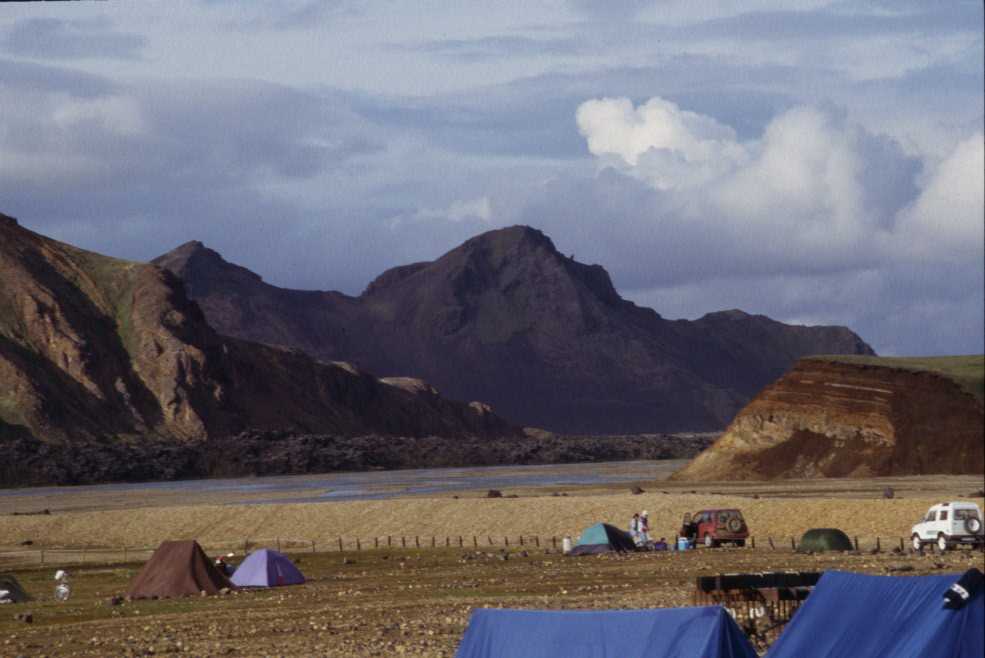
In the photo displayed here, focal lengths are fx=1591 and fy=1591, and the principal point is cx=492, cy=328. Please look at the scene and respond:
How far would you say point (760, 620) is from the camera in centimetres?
2639

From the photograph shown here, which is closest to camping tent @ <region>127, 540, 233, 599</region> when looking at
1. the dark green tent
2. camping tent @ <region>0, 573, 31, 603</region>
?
camping tent @ <region>0, 573, 31, 603</region>

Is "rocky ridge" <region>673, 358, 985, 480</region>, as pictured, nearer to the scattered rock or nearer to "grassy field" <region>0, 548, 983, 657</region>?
"grassy field" <region>0, 548, 983, 657</region>

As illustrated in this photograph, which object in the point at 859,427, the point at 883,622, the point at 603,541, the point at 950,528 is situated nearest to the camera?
the point at 883,622

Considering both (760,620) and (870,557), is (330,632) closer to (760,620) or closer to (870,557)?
(760,620)

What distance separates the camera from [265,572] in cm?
4441

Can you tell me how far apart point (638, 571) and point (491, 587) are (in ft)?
17.8

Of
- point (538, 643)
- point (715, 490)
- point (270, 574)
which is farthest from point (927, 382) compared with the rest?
point (538, 643)

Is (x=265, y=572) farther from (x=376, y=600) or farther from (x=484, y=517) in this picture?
(x=484, y=517)

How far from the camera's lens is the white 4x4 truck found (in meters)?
50.0

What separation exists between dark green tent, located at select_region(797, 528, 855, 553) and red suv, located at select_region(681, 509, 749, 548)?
433 centimetres

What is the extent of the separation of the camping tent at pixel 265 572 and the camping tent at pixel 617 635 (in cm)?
2863

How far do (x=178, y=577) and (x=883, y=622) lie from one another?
1177 inches

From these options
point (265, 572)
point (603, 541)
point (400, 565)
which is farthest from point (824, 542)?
point (265, 572)

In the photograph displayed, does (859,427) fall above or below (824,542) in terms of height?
above
